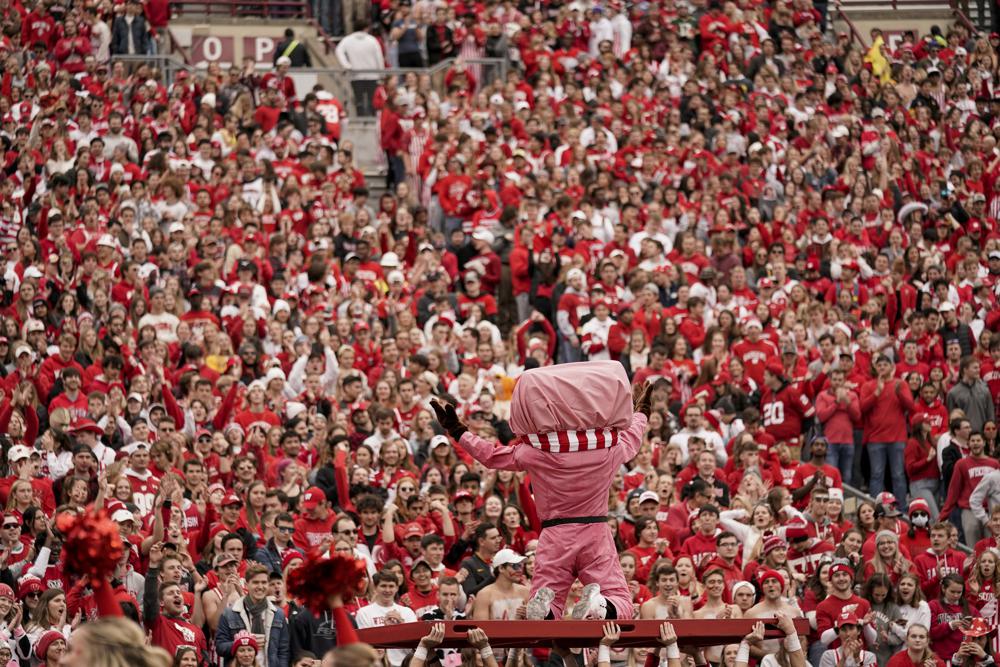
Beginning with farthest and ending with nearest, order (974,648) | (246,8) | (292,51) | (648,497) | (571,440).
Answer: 1. (246,8)
2. (292,51)
3. (648,497)
4. (974,648)
5. (571,440)

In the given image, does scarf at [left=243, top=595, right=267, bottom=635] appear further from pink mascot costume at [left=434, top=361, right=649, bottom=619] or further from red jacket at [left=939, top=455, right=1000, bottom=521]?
red jacket at [left=939, top=455, right=1000, bottom=521]

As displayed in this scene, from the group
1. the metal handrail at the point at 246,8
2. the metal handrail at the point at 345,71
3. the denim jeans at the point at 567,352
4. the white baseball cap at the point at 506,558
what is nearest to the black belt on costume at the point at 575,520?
the white baseball cap at the point at 506,558

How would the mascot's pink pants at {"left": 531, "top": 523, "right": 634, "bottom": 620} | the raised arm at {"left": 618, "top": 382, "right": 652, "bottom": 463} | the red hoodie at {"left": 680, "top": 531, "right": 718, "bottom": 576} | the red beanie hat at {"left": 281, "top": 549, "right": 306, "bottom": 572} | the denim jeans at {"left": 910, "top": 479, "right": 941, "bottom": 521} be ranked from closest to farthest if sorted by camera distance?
the mascot's pink pants at {"left": 531, "top": 523, "right": 634, "bottom": 620}
the raised arm at {"left": 618, "top": 382, "right": 652, "bottom": 463}
the red beanie hat at {"left": 281, "top": 549, "right": 306, "bottom": 572}
the red hoodie at {"left": 680, "top": 531, "right": 718, "bottom": 576}
the denim jeans at {"left": 910, "top": 479, "right": 941, "bottom": 521}

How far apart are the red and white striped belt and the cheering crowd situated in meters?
0.91

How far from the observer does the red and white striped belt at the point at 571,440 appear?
10438mm

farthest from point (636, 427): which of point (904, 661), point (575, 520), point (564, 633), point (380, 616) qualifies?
point (904, 661)

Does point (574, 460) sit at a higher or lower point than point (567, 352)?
higher

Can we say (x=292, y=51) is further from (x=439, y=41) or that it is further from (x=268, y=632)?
(x=268, y=632)

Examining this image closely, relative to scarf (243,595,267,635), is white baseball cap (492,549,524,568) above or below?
above

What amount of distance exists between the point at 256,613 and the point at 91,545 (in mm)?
6448

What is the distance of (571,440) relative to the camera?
10.4 m

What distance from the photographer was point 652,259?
21.0 m

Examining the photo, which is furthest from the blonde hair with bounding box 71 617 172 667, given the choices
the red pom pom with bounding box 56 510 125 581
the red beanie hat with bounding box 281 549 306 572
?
the red beanie hat with bounding box 281 549 306 572

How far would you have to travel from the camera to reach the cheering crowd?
14.2 meters
